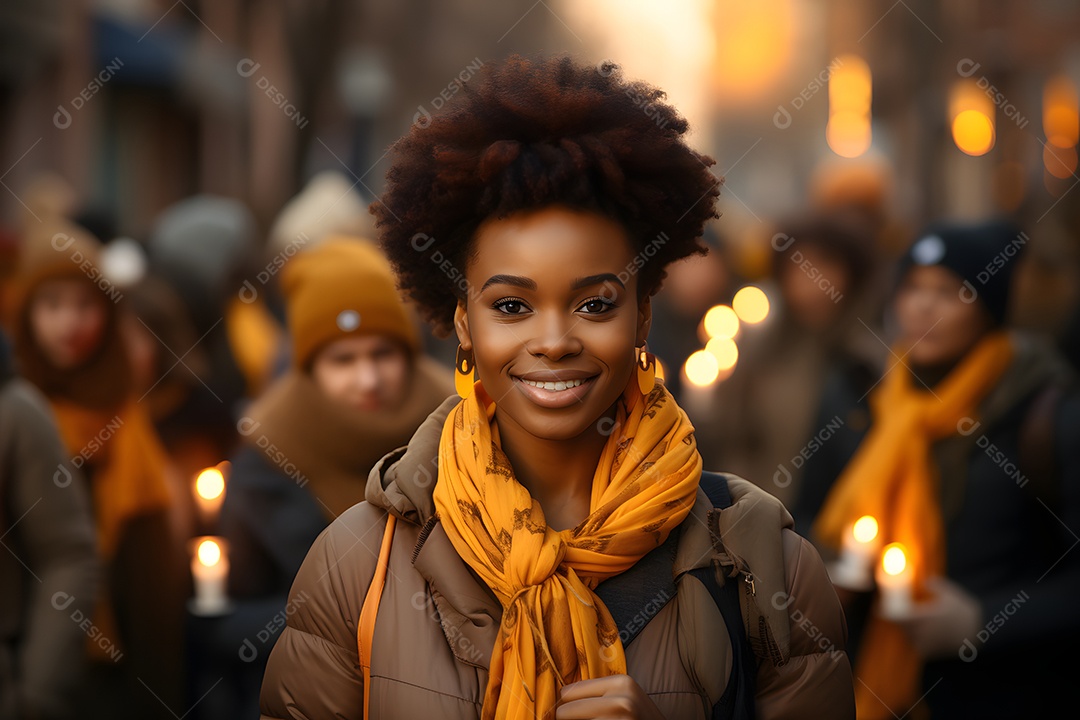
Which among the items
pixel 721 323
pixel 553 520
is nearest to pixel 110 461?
pixel 553 520

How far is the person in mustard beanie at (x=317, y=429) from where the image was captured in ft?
14.5

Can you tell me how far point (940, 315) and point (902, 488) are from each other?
81 cm

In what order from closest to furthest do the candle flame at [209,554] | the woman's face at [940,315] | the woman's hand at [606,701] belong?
the woman's hand at [606,701]
the candle flame at [209,554]
the woman's face at [940,315]

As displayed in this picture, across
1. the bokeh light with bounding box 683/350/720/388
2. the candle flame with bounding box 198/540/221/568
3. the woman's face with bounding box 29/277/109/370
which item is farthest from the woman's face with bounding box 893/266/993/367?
the woman's face with bounding box 29/277/109/370

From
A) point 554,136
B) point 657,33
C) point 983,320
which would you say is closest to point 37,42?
point 983,320

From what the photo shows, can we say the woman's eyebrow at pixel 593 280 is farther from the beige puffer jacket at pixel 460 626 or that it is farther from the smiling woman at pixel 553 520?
the beige puffer jacket at pixel 460 626

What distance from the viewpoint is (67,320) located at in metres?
5.62

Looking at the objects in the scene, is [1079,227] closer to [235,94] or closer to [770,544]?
[770,544]

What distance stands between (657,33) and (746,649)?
117 feet

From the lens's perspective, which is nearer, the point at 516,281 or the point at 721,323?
the point at 516,281

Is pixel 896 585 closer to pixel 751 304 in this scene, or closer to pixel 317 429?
pixel 317 429

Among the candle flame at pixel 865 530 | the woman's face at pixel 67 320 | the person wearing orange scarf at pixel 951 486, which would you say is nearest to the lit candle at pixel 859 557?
the candle flame at pixel 865 530

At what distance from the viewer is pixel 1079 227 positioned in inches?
321

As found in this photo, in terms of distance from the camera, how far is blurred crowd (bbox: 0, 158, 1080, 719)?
176 inches
